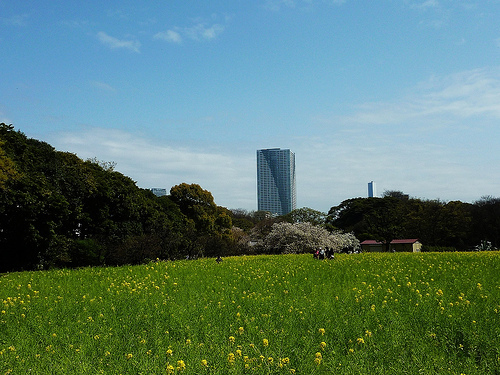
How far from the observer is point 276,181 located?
167750 millimetres

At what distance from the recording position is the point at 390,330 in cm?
572

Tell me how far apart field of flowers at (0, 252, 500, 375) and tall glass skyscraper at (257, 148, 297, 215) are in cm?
15694

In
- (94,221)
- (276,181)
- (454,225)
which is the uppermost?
(276,181)

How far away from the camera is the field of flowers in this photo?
448 cm

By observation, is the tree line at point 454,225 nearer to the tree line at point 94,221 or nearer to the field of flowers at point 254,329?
the tree line at point 94,221

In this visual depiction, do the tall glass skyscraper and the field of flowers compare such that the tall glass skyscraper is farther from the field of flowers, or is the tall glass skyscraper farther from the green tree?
the field of flowers

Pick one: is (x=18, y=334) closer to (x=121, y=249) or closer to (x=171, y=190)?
(x=121, y=249)

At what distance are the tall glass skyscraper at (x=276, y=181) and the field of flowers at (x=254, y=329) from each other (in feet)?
515

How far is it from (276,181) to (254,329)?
16232 cm

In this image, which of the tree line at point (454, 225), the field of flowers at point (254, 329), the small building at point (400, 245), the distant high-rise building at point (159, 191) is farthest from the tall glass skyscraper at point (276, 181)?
the field of flowers at point (254, 329)

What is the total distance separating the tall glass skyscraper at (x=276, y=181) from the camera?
167m

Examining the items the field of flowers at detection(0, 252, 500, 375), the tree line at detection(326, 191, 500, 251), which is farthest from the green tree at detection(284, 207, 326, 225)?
the field of flowers at detection(0, 252, 500, 375)

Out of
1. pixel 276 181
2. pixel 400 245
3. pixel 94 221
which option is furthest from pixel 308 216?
pixel 276 181

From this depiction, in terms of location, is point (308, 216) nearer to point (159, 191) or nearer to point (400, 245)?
point (400, 245)
